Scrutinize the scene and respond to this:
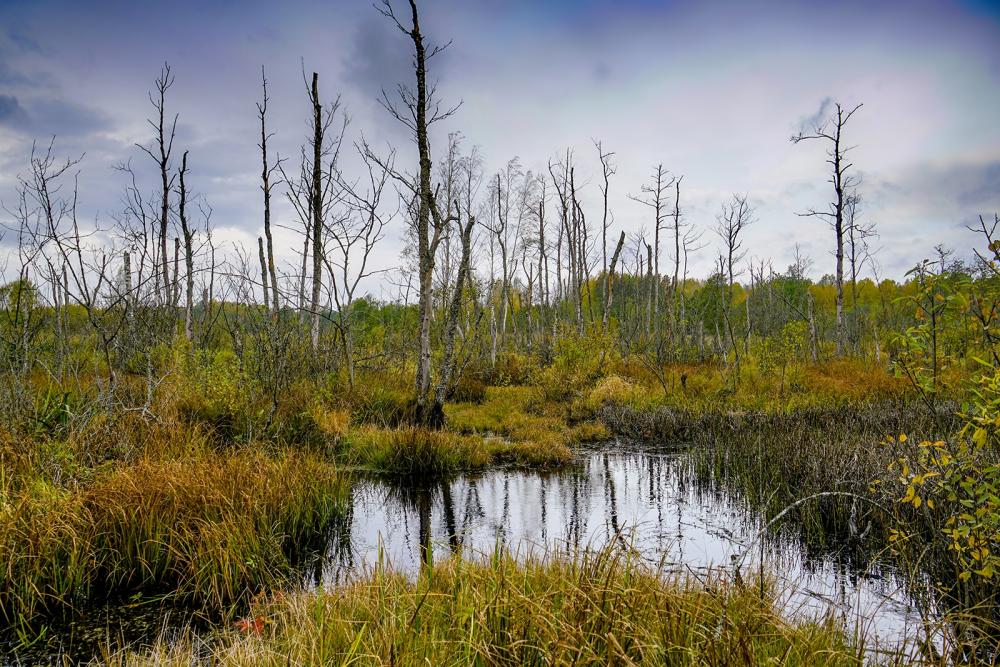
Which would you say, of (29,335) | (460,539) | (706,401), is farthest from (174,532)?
(706,401)

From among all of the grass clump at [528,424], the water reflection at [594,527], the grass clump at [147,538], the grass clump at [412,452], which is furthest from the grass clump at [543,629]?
the grass clump at [528,424]

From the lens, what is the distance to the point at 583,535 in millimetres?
5836

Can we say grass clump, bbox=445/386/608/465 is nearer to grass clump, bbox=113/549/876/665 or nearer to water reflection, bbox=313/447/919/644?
water reflection, bbox=313/447/919/644

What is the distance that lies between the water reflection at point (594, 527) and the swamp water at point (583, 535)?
2cm

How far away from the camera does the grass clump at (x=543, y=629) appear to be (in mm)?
2545

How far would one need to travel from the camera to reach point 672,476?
326 inches

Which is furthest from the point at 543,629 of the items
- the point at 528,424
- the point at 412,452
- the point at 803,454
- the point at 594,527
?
the point at 528,424

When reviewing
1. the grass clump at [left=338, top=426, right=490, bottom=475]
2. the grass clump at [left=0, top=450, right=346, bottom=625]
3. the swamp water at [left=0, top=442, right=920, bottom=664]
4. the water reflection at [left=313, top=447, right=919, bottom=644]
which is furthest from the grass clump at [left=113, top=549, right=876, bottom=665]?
the grass clump at [left=338, top=426, right=490, bottom=475]

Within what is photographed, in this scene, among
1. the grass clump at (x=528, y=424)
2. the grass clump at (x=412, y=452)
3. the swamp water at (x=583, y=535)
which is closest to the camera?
the swamp water at (x=583, y=535)

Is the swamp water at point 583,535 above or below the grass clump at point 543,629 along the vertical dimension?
below

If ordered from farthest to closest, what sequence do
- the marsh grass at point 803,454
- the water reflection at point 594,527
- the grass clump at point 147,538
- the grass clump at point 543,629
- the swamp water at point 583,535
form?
the marsh grass at point 803,454 < the water reflection at point 594,527 < the grass clump at point 147,538 < the swamp water at point 583,535 < the grass clump at point 543,629

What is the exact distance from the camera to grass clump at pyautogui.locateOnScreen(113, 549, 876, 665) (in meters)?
2.54

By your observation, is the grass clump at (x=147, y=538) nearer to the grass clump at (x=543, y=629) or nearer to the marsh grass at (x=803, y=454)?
the grass clump at (x=543, y=629)

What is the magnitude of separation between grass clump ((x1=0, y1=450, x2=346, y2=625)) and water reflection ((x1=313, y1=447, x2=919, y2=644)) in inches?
26.7
